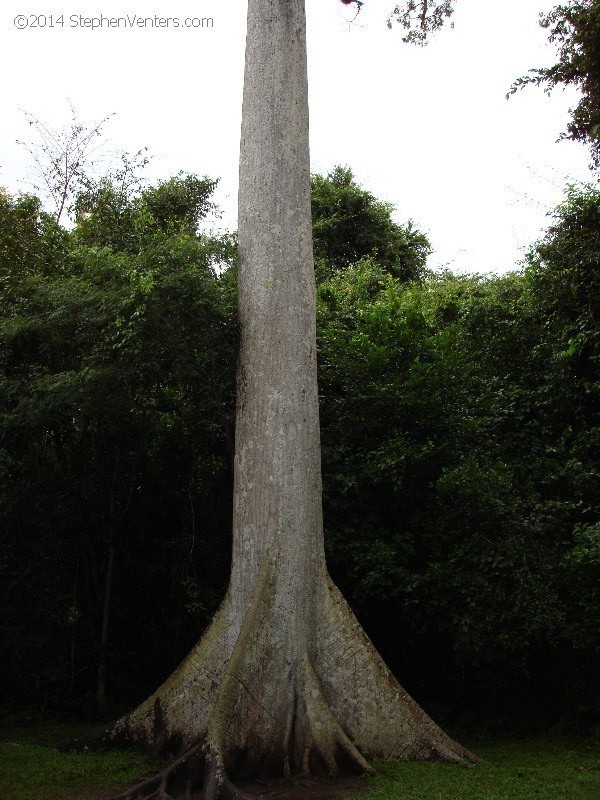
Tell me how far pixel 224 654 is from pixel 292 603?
64 cm

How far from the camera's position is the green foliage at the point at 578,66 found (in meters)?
8.14

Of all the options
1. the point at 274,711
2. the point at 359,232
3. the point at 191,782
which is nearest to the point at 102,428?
the point at 274,711

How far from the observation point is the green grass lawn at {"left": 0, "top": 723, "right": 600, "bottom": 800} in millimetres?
4828

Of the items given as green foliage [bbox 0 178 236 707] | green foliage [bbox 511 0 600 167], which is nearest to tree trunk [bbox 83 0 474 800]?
green foliage [bbox 0 178 236 707]

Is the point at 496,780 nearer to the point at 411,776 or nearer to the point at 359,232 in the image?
the point at 411,776

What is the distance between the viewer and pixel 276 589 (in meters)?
5.47

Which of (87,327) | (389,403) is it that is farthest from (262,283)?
(389,403)

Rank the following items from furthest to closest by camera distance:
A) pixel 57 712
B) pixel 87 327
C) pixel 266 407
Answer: pixel 57 712
pixel 87 327
pixel 266 407

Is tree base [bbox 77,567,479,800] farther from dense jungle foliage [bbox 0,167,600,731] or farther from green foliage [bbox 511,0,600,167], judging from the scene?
green foliage [bbox 511,0,600,167]

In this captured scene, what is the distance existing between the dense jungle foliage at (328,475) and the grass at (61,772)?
1906mm

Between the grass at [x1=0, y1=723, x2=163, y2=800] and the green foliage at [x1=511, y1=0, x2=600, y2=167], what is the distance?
728cm

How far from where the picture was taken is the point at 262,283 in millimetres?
6109

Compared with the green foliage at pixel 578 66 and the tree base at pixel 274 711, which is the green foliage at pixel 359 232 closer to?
the green foliage at pixel 578 66

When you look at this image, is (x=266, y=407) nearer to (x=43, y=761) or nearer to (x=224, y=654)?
(x=224, y=654)
